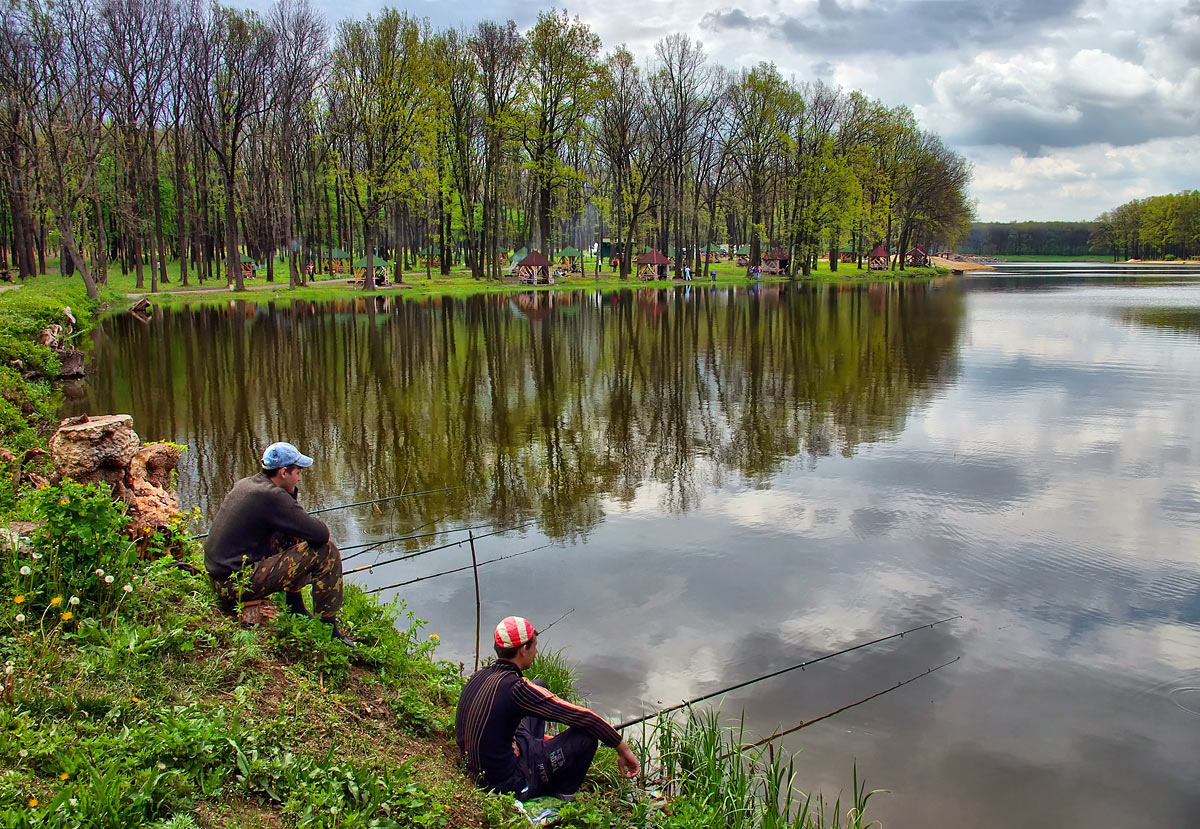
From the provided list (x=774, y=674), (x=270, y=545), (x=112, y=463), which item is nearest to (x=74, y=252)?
(x=112, y=463)

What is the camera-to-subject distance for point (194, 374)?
21.1 metres

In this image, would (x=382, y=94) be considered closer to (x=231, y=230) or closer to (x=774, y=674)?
(x=231, y=230)

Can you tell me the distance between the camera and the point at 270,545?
20.9 ft

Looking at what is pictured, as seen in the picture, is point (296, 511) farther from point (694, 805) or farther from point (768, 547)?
point (768, 547)

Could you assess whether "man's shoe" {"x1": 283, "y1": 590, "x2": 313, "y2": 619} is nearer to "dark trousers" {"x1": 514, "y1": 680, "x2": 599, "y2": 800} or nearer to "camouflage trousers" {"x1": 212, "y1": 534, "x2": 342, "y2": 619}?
"camouflage trousers" {"x1": 212, "y1": 534, "x2": 342, "y2": 619}

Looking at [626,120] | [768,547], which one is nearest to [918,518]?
[768,547]

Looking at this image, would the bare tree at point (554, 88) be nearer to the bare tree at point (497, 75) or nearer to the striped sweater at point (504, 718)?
the bare tree at point (497, 75)

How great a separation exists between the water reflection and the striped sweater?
523 centimetres

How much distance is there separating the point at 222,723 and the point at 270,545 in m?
2.10

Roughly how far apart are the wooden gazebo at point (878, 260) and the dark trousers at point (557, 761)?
10216 cm

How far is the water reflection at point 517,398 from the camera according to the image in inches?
486

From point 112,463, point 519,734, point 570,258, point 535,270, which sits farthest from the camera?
point 570,258

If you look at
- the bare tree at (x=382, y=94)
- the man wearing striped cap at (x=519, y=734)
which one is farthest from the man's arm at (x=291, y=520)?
the bare tree at (x=382, y=94)

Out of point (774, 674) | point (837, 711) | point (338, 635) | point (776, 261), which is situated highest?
point (776, 261)
